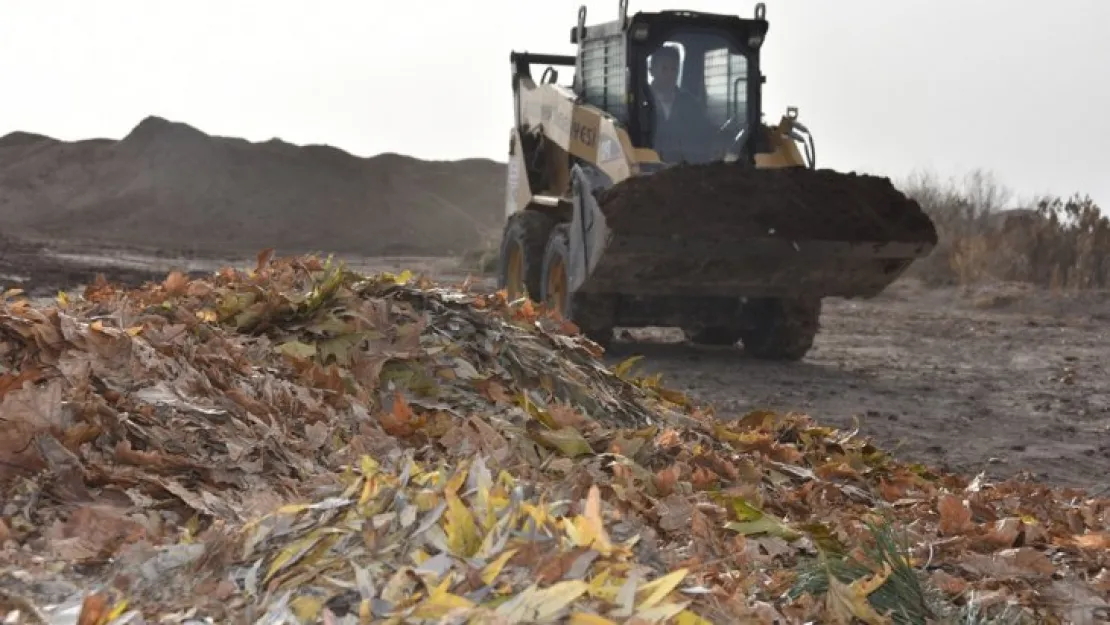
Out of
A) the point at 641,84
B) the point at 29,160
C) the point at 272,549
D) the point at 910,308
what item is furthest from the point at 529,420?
the point at 29,160

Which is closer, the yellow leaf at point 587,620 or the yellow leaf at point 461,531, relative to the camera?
the yellow leaf at point 587,620

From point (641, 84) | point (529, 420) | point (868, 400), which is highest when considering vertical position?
point (641, 84)

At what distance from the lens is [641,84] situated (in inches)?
400

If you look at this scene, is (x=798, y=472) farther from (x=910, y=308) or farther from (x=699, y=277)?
(x=910, y=308)

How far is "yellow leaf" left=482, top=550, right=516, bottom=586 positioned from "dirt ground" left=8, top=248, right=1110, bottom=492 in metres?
4.59

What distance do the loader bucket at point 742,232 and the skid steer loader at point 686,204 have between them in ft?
0.03

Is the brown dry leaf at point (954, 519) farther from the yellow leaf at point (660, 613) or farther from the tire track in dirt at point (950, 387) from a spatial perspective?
the tire track in dirt at point (950, 387)

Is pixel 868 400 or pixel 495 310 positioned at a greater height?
pixel 495 310

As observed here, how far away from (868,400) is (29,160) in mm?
40592

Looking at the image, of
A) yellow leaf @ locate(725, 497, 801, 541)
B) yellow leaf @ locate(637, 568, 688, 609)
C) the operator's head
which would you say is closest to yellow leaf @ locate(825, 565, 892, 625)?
yellow leaf @ locate(725, 497, 801, 541)

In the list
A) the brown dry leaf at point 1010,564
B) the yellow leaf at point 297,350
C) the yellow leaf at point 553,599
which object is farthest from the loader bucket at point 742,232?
the yellow leaf at point 553,599

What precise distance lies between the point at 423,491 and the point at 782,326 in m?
7.78

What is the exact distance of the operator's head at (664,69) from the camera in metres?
10.3

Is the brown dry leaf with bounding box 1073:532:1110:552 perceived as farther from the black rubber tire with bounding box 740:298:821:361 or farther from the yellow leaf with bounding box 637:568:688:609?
the black rubber tire with bounding box 740:298:821:361
